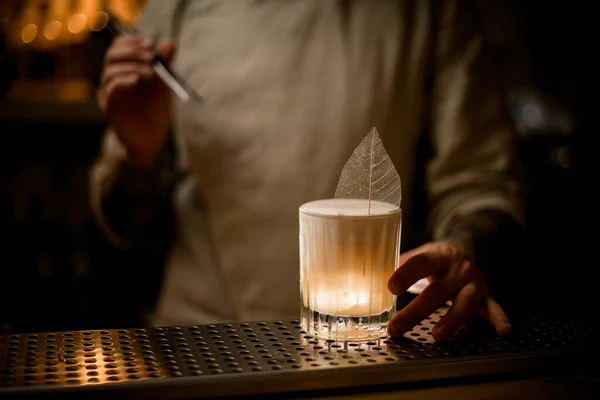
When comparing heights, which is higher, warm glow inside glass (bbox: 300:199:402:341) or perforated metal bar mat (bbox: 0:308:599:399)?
warm glow inside glass (bbox: 300:199:402:341)

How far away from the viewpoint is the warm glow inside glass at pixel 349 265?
2.48 ft

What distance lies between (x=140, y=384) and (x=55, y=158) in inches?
80.8

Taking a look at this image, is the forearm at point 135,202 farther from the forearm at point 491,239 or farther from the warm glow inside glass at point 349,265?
the warm glow inside glass at point 349,265

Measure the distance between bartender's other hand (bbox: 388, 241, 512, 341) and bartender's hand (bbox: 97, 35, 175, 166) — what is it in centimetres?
60

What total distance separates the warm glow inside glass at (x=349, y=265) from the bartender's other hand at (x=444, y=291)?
2 centimetres

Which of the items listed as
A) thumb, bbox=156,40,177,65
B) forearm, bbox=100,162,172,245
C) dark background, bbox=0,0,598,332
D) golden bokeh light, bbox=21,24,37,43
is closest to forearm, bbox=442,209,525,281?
thumb, bbox=156,40,177,65

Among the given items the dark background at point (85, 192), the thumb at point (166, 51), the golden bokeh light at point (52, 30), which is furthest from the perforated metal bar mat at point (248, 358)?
the golden bokeh light at point (52, 30)

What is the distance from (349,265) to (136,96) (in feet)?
2.46

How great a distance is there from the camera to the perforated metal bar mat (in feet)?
2.24

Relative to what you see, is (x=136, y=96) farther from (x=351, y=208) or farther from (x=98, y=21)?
(x=98, y=21)

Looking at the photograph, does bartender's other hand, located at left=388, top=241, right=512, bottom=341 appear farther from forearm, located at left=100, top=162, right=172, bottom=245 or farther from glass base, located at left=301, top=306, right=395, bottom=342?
forearm, located at left=100, top=162, right=172, bottom=245

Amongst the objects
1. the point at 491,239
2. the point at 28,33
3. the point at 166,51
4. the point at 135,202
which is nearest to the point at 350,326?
the point at 491,239

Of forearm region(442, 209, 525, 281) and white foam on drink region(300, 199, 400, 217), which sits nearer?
white foam on drink region(300, 199, 400, 217)

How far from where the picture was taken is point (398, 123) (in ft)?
5.08
